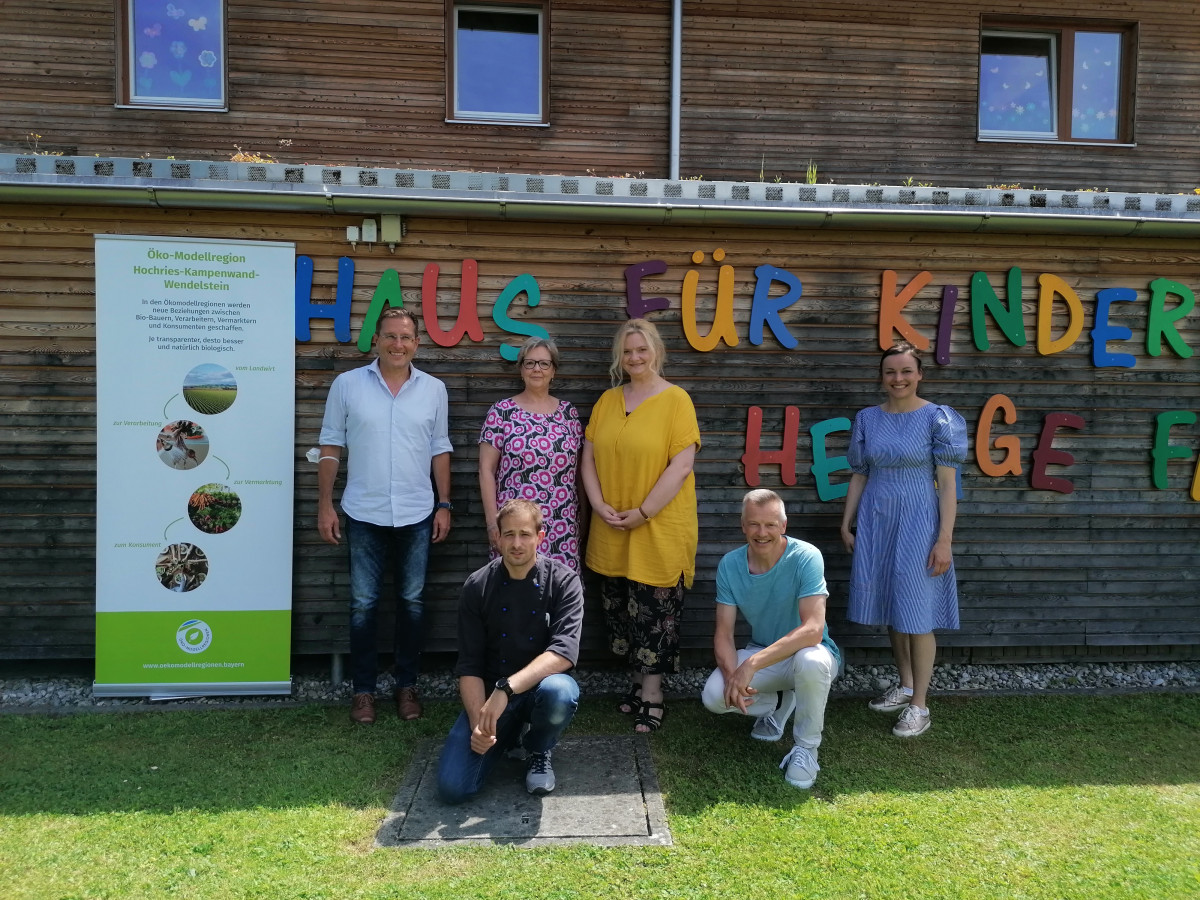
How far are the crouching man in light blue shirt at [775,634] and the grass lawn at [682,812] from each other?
24 cm

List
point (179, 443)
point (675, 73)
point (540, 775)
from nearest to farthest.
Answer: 1. point (540, 775)
2. point (179, 443)
3. point (675, 73)

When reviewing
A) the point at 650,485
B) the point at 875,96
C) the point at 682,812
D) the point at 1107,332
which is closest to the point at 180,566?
the point at 650,485

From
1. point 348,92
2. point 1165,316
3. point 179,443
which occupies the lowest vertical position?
point 179,443

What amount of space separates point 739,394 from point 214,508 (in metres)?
2.96

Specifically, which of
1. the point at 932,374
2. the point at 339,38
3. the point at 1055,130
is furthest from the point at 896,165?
the point at 339,38

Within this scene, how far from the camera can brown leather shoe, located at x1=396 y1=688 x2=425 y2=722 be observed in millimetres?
3951

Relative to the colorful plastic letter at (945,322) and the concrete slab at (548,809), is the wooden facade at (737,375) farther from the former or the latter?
the concrete slab at (548,809)

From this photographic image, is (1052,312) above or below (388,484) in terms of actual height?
above

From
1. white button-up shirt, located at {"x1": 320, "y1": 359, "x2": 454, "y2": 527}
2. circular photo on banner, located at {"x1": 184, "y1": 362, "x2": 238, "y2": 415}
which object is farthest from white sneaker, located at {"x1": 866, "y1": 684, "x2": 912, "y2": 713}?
circular photo on banner, located at {"x1": 184, "y1": 362, "x2": 238, "y2": 415}

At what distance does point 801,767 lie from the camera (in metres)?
3.32

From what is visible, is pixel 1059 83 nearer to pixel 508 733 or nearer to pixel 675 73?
pixel 675 73

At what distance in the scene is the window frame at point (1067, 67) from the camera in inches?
311

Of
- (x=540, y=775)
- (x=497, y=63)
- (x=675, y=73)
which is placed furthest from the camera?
(x=497, y=63)

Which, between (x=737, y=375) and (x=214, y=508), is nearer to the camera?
(x=214, y=508)
